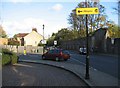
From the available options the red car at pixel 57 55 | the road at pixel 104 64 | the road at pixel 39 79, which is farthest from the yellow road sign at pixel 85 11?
the red car at pixel 57 55

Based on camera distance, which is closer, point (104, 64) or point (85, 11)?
A: point (85, 11)

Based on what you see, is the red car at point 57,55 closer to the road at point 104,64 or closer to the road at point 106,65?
the road at point 104,64

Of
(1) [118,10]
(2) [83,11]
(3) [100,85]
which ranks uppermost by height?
(1) [118,10]

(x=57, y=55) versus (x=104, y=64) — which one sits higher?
(x=57, y=55)

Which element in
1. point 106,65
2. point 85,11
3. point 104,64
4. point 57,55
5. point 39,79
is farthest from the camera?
point 57,55

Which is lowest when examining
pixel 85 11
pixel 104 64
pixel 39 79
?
pixel 39 79

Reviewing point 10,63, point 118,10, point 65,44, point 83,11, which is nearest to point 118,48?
point 118,10

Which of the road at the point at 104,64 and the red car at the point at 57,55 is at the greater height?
the red car at the point at 57,55

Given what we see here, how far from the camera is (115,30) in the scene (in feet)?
241

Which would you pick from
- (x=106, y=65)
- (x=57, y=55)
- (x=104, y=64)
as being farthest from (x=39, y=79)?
(x=57, y=55)

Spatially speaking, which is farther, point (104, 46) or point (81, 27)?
point (81, 27)

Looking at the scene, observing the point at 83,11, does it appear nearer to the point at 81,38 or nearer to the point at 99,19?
the point at 99,19

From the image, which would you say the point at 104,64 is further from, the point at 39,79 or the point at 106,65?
the point at 39,79

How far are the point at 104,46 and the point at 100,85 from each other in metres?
54.3
